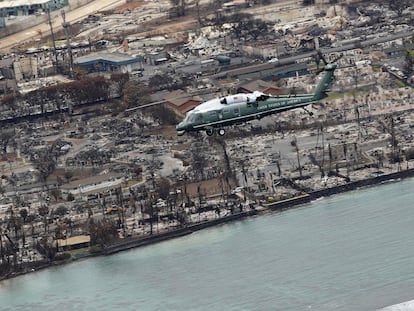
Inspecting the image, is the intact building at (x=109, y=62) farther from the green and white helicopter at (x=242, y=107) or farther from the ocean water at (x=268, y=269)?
the green and white helicopter at (x=242, y=107)

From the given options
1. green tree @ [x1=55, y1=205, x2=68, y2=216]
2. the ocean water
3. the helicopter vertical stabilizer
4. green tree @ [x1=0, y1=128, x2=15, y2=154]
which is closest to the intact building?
green tree @ [x1=0, y1=128, x2=15, y2=154]

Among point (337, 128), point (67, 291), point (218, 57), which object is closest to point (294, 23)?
point (218, 57)

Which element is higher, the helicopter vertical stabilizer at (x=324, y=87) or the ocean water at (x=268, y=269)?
the helicopter vertical stabilizer at (x=324, y=87)

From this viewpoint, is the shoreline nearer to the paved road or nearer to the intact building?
the intact building

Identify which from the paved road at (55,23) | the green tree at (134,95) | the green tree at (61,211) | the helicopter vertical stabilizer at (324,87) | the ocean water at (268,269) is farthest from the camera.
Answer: the paved road at (55,23)

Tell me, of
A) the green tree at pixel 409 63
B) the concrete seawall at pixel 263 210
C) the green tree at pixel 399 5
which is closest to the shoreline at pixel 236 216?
the concrete seawall at pixel 263 210

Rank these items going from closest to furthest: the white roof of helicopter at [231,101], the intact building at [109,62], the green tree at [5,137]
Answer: the white roof of helicopter at [231,101] → the green tree at [5,137] → the intact building at [109,62]

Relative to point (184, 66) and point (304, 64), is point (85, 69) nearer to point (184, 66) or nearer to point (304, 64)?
point (184, 66)
